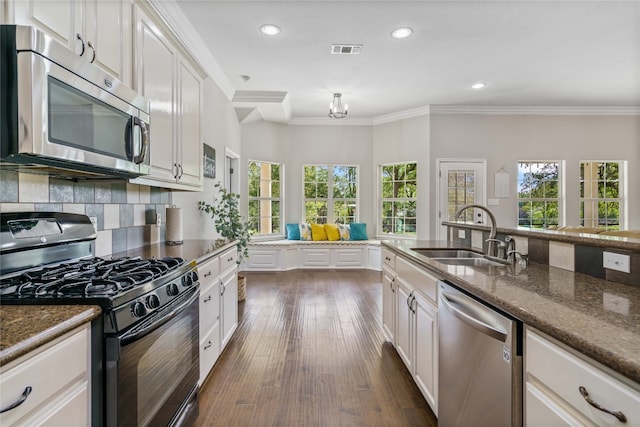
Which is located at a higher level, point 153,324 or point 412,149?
point 412,149

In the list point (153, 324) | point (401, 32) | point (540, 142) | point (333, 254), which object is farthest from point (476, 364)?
point (540, 142)

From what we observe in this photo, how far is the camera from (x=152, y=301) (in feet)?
3.90

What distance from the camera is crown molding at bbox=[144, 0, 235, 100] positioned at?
237 cm

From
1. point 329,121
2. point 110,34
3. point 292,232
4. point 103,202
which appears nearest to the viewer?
point 110,34

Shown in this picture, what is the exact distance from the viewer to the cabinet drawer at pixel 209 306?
6.25 feet

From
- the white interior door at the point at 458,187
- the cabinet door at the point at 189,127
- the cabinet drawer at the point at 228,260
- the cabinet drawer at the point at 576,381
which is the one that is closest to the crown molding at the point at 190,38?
the cabinet door at the point at 189,127

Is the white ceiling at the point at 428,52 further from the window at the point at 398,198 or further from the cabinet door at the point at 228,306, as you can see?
the cabinet door at the point at 228,306

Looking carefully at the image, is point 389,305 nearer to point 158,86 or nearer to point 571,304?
point 571,304

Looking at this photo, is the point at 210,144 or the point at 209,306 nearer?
the point at 209,306

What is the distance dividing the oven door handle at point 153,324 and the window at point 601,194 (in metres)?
6.72

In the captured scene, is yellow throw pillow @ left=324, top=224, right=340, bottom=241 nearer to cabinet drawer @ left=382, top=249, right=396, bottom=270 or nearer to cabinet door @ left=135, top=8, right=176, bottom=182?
cabinet drawer @ left=382, top=249, right=396, bottom=270

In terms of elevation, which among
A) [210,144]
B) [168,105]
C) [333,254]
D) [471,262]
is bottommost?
[333,254]

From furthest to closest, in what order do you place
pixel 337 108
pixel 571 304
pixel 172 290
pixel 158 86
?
pixel 337 108 → pixel 158 86 → pixel 172 290 → pixel 571 304

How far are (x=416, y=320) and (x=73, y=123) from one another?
78.0 inches
